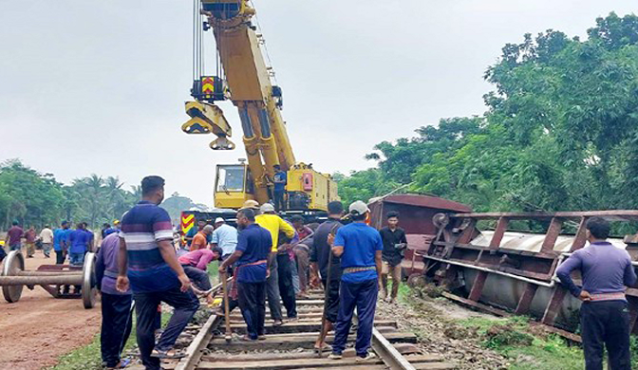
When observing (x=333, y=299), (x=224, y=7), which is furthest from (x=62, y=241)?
(x=333, y=299)

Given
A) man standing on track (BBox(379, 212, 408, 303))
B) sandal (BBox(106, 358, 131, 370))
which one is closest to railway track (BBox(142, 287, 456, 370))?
sandal (BBox(106, 358, 131, 370))

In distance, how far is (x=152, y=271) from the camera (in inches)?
193

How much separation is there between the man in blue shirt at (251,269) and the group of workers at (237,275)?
1 centimetres

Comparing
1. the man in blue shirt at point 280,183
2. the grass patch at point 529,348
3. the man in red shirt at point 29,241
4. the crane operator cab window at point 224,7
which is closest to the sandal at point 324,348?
the grass patch at point 529,348

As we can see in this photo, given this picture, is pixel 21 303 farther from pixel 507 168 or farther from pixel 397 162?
pixel 397 162

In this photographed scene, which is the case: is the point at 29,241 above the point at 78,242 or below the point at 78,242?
below

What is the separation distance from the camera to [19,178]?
49.8 meters

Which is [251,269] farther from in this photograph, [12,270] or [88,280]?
[12,270]

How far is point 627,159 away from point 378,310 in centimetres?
701

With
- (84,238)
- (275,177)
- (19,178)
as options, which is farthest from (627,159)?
(19,178)

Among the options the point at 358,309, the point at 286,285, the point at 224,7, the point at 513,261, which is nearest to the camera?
the point at 358,309

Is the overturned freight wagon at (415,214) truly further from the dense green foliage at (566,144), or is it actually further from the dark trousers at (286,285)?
the dark trousers at (286,285)

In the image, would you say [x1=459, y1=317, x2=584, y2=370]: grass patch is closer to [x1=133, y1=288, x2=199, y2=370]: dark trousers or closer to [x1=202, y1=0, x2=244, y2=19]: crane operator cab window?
[x1=133, y1=288, x2=199, y2=370]: dark trousers

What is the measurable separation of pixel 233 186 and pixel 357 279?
10056 millimetres
